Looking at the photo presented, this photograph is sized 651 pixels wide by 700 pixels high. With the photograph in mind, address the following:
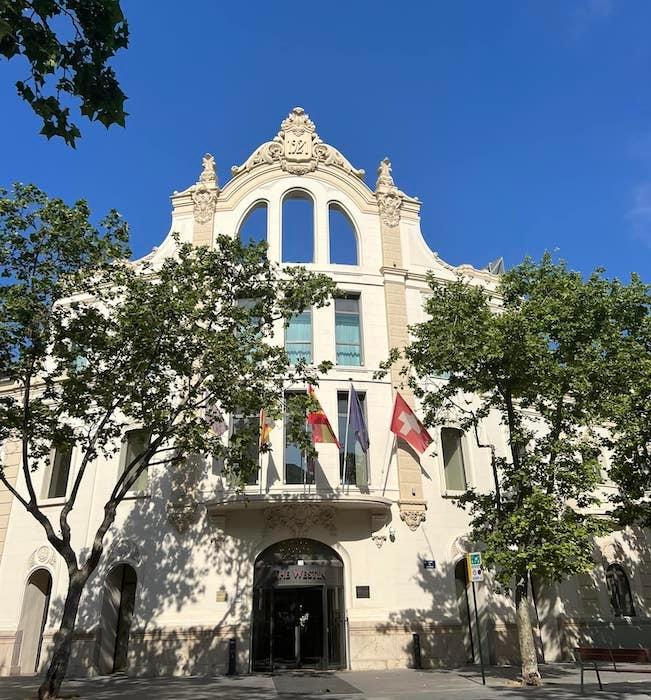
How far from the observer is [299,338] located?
Answer: 22.5m

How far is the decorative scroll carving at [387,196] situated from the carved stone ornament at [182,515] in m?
13.5

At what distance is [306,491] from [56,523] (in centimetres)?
909

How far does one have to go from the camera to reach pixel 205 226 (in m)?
23.9

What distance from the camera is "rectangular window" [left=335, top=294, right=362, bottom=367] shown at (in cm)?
2236

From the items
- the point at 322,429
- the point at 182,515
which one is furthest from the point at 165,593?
the point at 322,429

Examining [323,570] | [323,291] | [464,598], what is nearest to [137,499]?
[323,570]

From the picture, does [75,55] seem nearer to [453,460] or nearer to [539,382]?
[539,382]

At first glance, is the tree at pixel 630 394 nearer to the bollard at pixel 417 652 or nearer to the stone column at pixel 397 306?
the stone column at pixel 397 306

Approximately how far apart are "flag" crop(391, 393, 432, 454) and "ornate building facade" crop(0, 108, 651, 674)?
2.10ft

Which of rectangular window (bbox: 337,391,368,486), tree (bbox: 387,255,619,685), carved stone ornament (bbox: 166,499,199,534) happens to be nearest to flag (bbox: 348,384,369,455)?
rectangular window (bbox: 337,391,368,486)

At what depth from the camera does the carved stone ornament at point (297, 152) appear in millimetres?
25062

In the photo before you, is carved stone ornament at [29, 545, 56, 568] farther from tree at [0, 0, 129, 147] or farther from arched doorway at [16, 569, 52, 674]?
tree at [0, 0, 129, 147]

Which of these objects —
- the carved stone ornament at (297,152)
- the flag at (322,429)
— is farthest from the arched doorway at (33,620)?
the carved stone ornament at (297,152)

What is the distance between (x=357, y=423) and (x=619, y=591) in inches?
493
